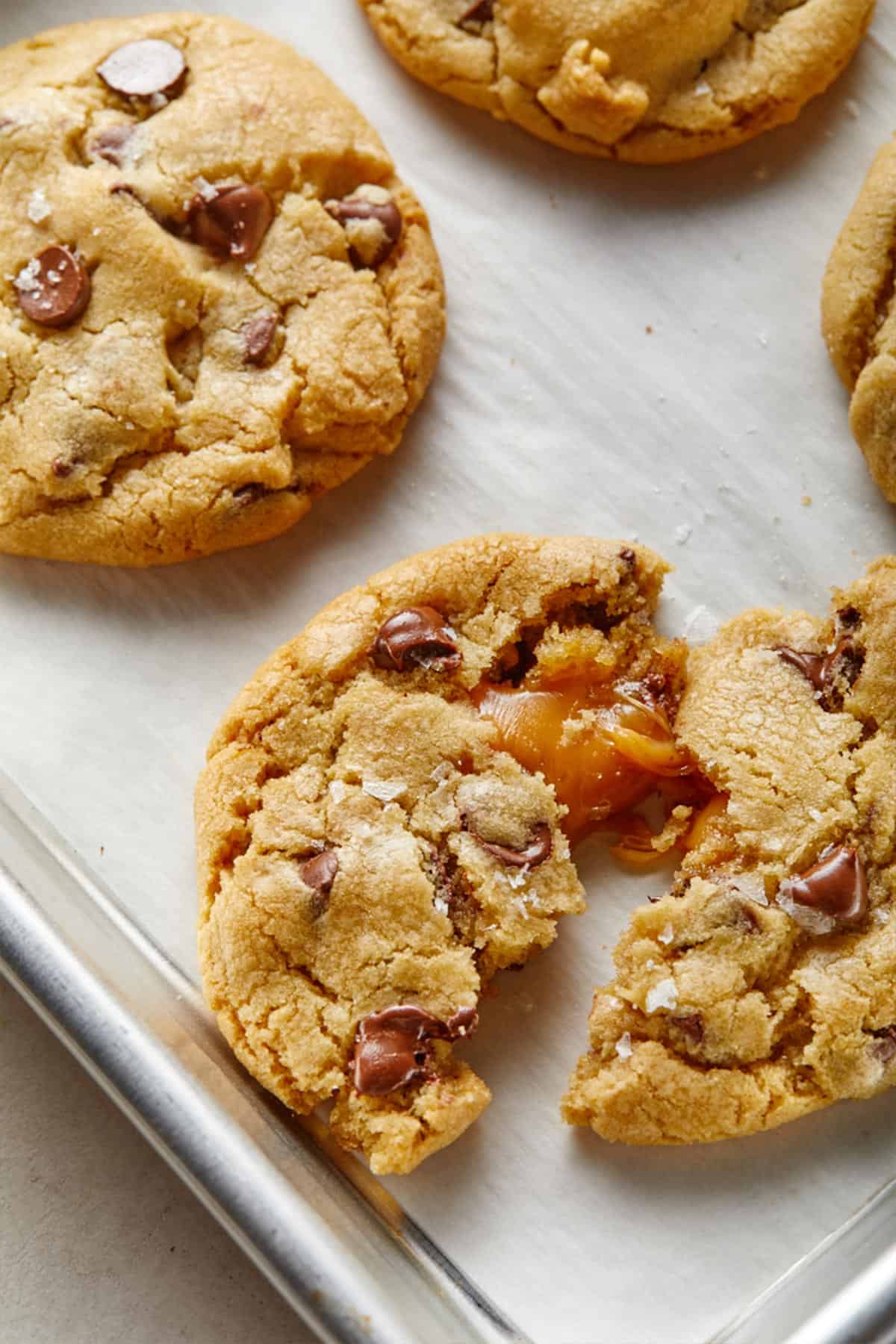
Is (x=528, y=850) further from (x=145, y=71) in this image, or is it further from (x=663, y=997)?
(x=145, y=71)

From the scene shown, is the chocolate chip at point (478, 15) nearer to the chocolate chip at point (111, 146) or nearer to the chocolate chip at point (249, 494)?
the chocolate chip at point (111, 146)

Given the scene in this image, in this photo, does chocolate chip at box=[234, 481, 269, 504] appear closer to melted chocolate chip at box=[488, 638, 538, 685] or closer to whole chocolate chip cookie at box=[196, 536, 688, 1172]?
whole chocolate chip cookie at box=[196, 536, 688, 1172]

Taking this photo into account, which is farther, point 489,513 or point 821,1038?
point 489,513

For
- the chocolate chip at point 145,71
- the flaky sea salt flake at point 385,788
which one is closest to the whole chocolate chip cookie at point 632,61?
the chocolate chip at point 145,71

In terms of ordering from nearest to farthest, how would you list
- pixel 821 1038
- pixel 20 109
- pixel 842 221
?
pixel 821 1038, pixel 20 109, pixel 842 221

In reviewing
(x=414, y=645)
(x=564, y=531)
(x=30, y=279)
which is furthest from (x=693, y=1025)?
(x=30, y=279)

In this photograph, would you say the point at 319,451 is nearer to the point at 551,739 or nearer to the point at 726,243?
the point at 551,739

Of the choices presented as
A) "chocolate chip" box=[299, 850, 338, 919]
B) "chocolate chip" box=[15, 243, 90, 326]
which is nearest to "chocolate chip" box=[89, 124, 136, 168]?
"chocolate chip" box=[15, 243, 90, 326]

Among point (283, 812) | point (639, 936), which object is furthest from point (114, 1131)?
point (639, 936)
